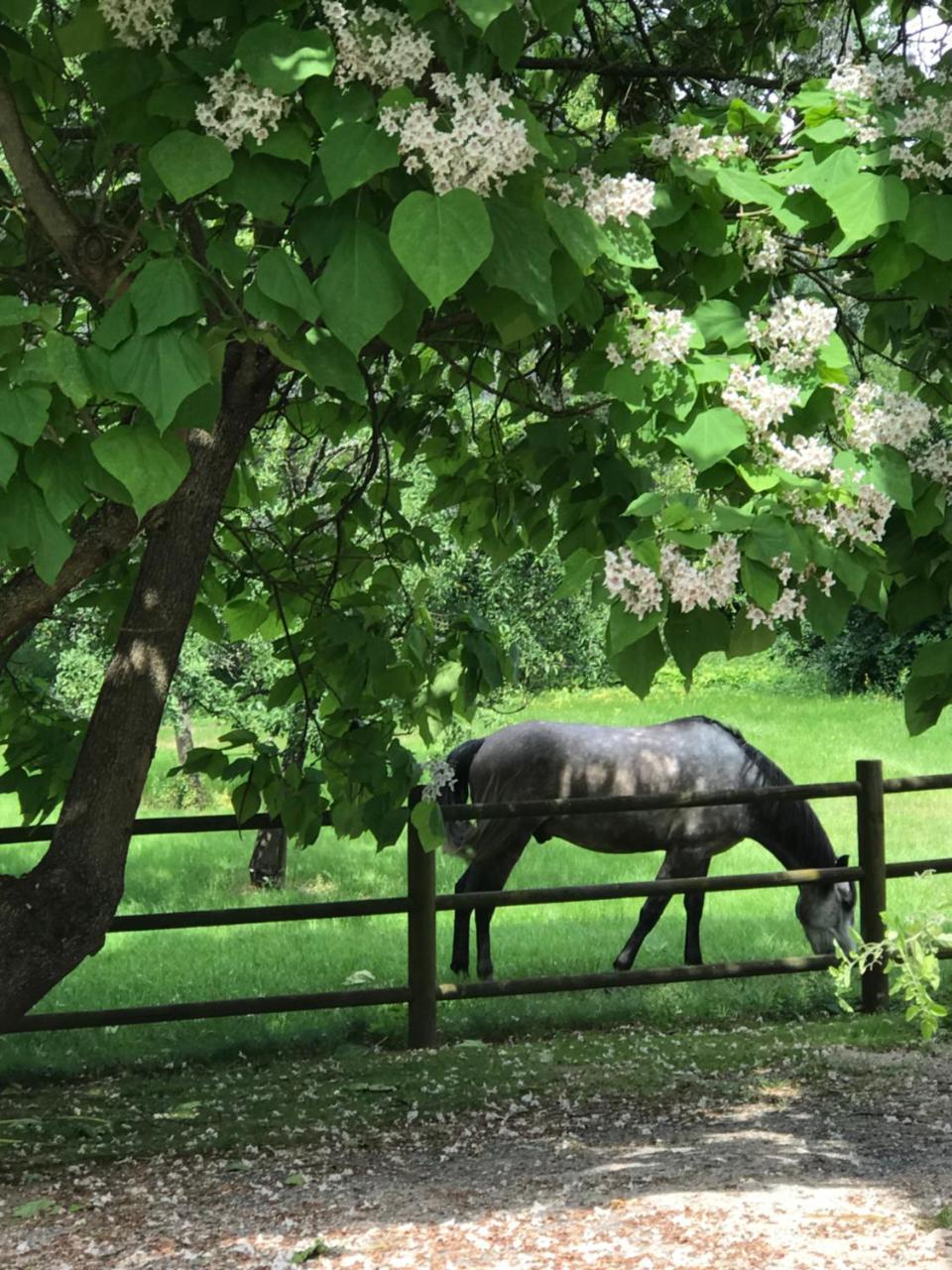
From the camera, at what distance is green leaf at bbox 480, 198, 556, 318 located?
2.96 metres

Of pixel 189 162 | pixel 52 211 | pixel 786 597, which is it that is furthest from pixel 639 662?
pixel 52 211

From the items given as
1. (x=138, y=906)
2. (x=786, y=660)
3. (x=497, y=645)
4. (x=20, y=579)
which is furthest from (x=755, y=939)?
(x=786, y=660)

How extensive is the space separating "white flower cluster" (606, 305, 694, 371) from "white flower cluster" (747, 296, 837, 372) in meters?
0.17

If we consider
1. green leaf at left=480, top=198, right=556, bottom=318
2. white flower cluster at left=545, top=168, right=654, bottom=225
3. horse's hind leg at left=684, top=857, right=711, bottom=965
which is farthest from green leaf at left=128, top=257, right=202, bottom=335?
horse's hind leg at left=684, top=857, right=711, bottom=965

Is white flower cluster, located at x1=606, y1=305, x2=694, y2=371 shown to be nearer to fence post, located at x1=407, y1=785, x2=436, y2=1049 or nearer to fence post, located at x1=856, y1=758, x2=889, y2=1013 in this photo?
fence post, located at x1=407, y1=785, x2=436, y2=1049

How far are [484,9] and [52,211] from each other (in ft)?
4.75

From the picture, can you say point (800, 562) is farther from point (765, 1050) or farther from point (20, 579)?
point (765, 1050)

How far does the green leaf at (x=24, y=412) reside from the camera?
279 centimetres

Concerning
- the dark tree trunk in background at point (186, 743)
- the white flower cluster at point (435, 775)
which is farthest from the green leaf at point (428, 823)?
the dark tree trunk in background at point (186, 743)

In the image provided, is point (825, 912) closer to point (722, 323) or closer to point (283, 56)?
point (722, 323)

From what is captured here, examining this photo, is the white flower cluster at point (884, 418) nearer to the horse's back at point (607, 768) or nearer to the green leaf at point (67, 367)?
the green leaf at point (67, 367)

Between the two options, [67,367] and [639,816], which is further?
[639,816]

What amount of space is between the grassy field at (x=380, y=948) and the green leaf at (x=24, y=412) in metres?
3.29

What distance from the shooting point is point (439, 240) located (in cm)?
273
